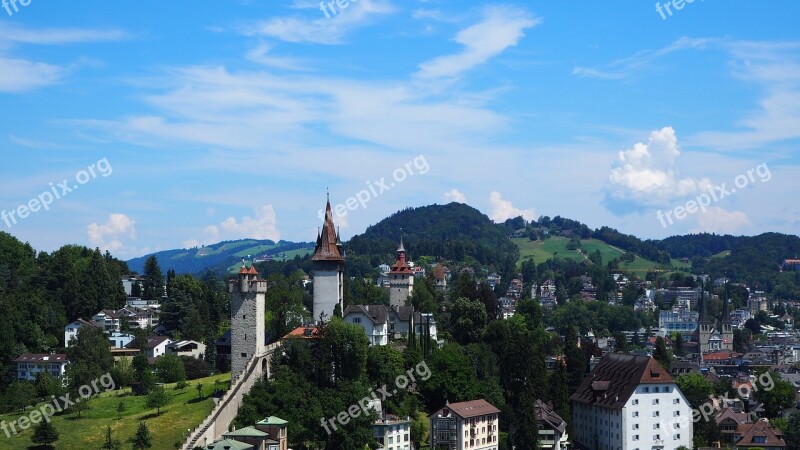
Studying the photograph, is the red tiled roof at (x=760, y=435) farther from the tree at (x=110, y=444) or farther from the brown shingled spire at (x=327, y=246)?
the tree at (x=110, y=444)

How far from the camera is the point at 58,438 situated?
74.2 meters

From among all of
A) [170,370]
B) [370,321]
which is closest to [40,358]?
[170,370]

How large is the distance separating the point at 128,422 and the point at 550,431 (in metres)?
32.8

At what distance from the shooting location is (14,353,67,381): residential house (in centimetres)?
9700

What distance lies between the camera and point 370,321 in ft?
290

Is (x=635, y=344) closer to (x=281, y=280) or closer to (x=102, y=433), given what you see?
(x=281, y=280)

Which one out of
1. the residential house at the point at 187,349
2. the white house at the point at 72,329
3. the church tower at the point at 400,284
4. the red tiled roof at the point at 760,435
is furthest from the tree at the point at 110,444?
the red tiled roof at the point at 760,435

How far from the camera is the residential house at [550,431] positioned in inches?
3275

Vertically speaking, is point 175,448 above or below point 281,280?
below

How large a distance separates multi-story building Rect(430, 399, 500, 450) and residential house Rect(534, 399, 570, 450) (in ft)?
18.2

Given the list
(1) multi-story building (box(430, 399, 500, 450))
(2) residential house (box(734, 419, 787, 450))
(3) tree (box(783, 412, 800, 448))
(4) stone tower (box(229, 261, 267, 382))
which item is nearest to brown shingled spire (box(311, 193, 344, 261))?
(4) stone tower (box(229, 261, 267, 382))

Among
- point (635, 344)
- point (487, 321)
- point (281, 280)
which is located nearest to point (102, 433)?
point (487, 321)

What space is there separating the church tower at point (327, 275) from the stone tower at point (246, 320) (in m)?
13.4

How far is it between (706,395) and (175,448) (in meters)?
56.5
